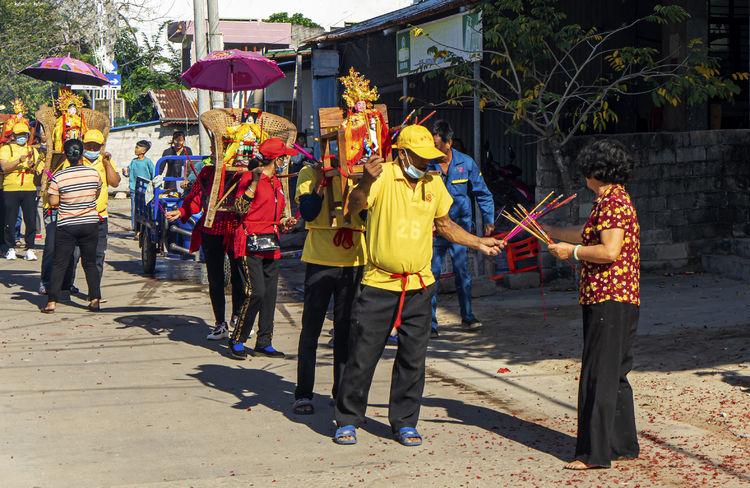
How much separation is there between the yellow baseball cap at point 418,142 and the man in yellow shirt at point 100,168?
21.6 ft

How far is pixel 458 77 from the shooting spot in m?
13.2

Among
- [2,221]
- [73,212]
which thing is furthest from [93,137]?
[2,221]

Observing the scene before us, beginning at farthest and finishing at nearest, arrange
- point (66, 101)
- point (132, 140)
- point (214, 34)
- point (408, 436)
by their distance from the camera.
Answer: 1. point (132, 140)
2. point (214, 34)
3. point (66, 101)
4. point (408, 436)

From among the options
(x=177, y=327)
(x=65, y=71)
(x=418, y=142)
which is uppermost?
(x=65, y=71)

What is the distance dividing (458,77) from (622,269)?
7.31 meters

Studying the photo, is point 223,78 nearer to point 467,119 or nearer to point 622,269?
point 467,119

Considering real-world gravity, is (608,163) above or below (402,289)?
above

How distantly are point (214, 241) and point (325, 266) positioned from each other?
10.3 ft

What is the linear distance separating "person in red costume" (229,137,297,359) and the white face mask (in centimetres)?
305

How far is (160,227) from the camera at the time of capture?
15.7 m

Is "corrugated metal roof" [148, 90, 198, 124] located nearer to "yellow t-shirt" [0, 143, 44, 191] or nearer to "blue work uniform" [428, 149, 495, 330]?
"yellow t-shirt" [0, 143, 44, 191]

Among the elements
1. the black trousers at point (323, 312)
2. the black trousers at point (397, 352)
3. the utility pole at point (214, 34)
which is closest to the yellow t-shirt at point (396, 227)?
the black trousers at point (397, 352)

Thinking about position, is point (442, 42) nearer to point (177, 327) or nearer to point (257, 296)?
point (177, 327)

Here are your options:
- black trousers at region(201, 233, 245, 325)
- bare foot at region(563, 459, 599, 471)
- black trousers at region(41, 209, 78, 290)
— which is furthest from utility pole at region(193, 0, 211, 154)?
bare foot at region(563, 459, 599, 471)
